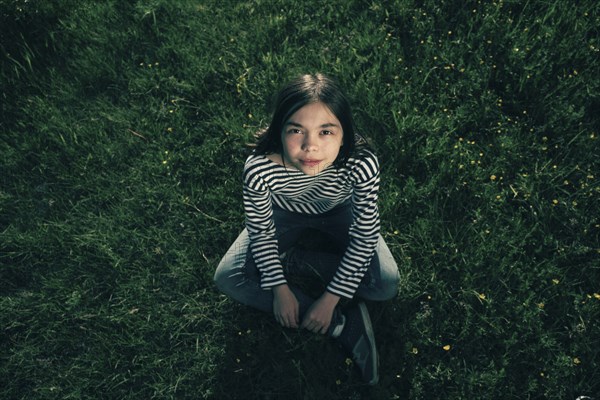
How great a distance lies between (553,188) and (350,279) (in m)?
1.69

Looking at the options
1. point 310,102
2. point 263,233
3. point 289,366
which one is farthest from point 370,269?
point 310,102

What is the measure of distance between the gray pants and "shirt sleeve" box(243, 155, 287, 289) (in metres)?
0.14

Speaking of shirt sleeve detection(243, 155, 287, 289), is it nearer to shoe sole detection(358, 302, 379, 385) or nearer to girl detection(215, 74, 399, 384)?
girl detection(215, 74, 399, 384)

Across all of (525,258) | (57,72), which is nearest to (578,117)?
(525,258)

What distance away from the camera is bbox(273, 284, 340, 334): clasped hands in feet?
8.75

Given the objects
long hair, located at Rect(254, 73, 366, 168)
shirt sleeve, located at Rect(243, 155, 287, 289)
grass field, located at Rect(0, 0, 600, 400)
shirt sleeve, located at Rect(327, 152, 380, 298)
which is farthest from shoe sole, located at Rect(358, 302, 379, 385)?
long hair, located at Rect(254, 73, 366, 168)

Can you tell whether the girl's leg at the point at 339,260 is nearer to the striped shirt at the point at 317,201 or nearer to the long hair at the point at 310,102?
the striped shirt at the point at 317,201

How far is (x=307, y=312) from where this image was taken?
2701mm

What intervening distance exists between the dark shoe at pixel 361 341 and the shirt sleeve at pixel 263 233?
1.73ft

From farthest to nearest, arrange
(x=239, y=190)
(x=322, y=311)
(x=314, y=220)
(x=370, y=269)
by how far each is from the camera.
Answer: (x=239, y=190) < (x=314, y=220) < (x=370, y=269) < (x=322, y=311)

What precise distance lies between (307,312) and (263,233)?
0.57 m

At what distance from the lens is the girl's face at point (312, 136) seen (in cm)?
210

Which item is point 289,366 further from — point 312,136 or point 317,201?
point 312,136

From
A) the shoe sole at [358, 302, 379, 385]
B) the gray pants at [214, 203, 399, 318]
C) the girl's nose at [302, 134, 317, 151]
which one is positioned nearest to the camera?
the girl's nose at [302, 134, 317, 151]
